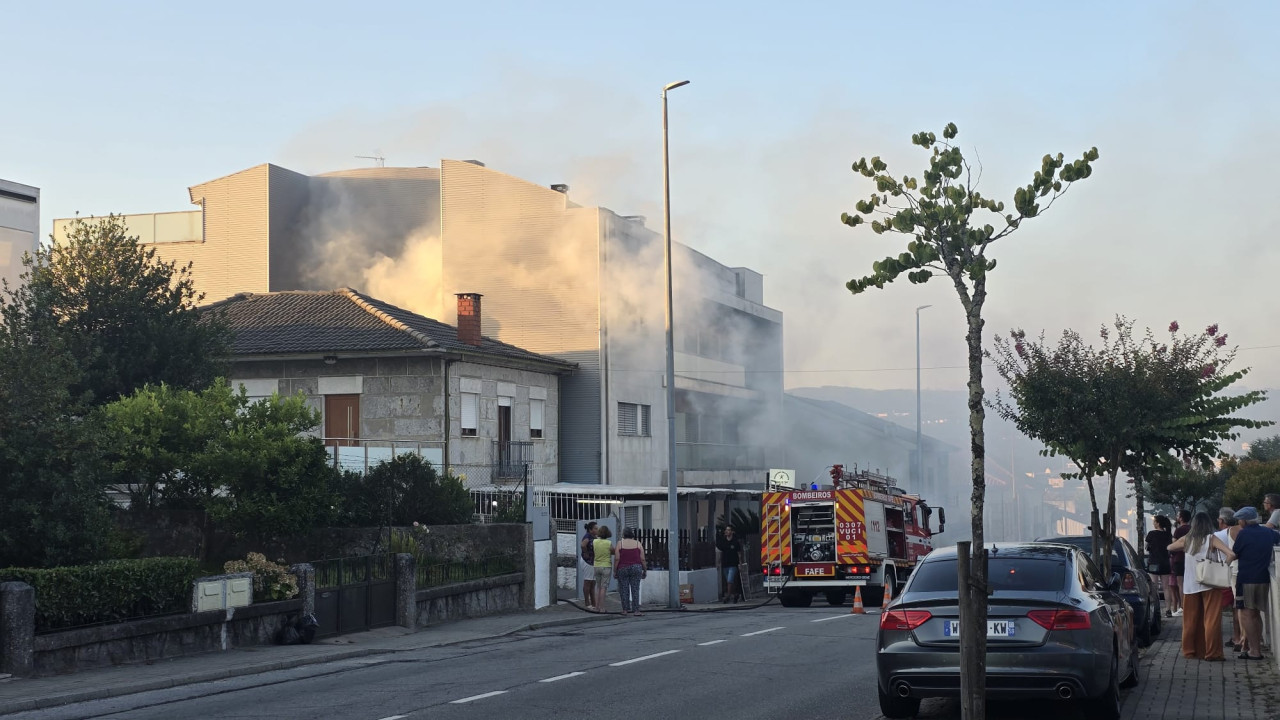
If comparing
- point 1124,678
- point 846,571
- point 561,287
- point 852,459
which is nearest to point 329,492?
point 846,571

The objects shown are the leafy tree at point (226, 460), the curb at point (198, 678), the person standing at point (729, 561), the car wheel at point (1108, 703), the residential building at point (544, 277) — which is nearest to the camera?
the car wheel at point (1108, 703)

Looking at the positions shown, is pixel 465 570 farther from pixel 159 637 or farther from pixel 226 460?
pixel 159 637

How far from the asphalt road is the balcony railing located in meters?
18.6

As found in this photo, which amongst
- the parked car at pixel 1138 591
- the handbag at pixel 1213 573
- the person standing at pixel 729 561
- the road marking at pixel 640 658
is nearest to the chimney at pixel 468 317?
the person standing at pixel 729 561

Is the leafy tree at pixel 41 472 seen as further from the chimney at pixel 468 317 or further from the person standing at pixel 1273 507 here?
the chimney at pixel 468 317

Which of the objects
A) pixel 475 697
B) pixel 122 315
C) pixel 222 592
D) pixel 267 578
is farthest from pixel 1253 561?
pixel 122 315

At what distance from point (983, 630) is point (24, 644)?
10397 mm

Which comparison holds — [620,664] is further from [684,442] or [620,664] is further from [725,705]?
[684,442]

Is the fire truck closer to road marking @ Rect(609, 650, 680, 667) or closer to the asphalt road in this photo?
the asphalt road

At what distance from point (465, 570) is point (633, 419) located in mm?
22120

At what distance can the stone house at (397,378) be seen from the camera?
35312 millimetres

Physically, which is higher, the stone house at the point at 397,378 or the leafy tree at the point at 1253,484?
the stone house at the point at 397,378

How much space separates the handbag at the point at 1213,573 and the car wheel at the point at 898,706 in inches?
188

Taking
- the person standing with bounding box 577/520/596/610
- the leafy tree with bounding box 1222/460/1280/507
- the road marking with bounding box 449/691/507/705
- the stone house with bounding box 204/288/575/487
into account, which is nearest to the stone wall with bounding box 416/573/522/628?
the person standing with bounding box 577/520/596/610
